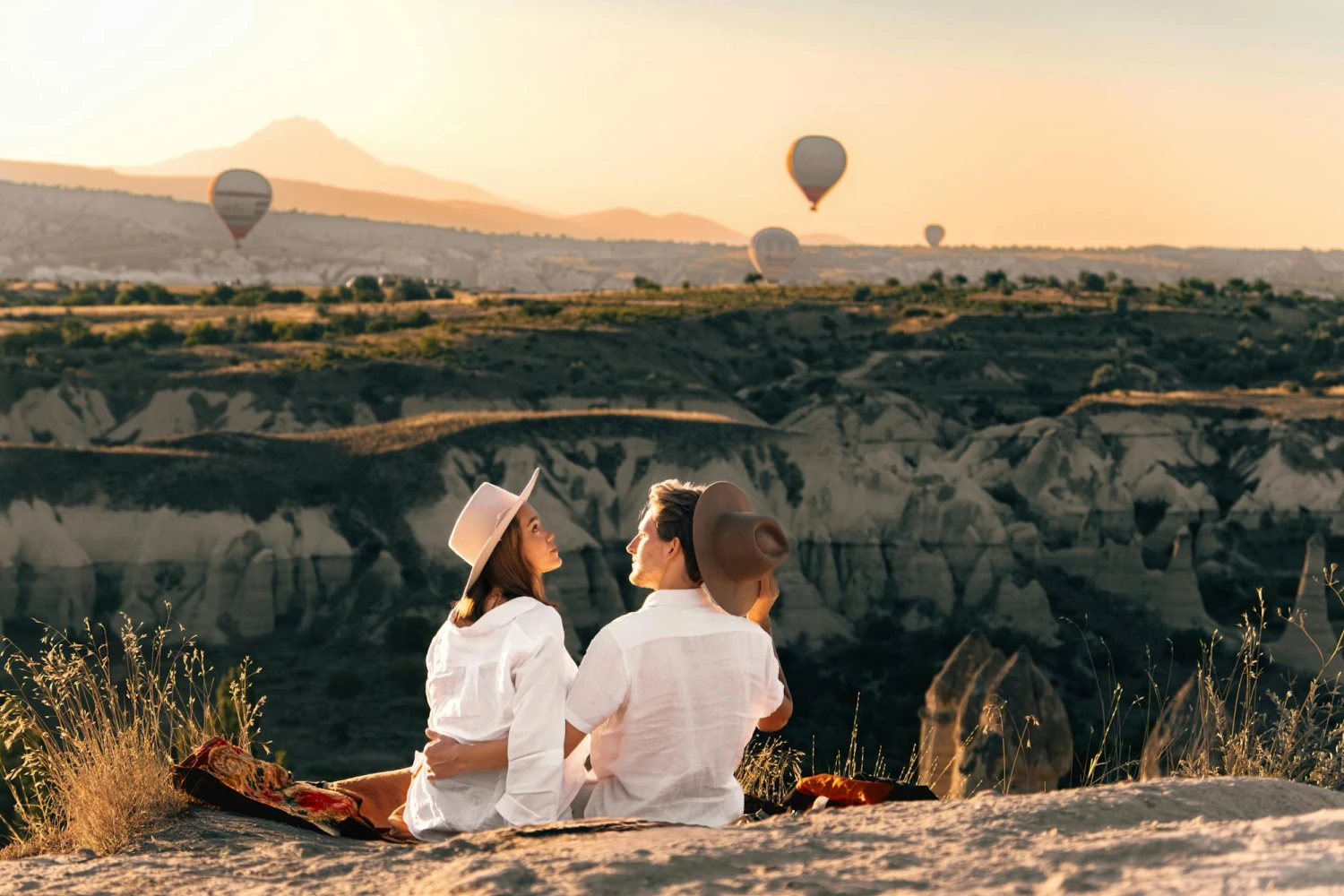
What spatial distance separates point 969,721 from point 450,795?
29.4m

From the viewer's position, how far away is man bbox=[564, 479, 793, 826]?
6016 mm

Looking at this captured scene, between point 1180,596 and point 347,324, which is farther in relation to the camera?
point 347,324

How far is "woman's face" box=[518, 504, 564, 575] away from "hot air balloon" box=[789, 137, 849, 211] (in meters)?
98.0

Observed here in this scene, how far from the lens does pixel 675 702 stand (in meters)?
6.10

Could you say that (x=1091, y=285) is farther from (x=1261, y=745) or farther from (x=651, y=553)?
(x=651, y=553)

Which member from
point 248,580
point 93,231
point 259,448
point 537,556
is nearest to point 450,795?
point 537,556

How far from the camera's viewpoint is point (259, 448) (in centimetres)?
5194

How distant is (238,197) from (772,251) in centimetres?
3996

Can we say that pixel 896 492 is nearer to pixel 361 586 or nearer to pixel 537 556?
pixel 361 586

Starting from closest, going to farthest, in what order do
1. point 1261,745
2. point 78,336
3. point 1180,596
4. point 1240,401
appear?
point 1261,745 → point 1180,596 → point 78,336 → point 1240,401

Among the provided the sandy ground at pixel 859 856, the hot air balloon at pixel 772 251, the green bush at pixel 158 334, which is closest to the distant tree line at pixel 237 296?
the green bush at pixel 158 334

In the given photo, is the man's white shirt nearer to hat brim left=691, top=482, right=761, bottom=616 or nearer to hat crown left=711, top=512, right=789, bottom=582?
hat brim left=691, top=482, right=761, bottom=616

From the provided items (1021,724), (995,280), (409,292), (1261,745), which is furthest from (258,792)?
(995,280)

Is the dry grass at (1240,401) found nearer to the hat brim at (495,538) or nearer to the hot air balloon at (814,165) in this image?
the hot air balloon at (814,165)
